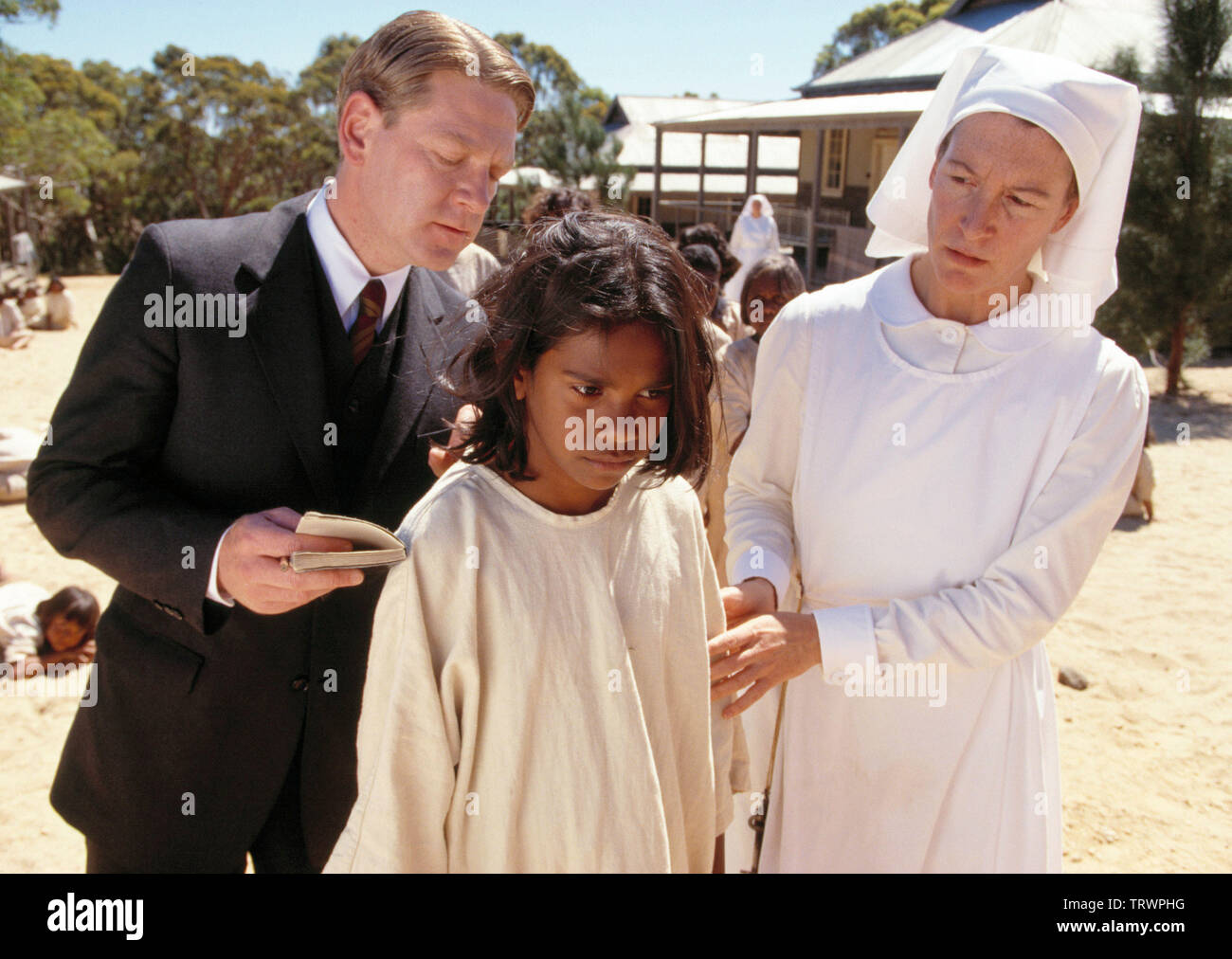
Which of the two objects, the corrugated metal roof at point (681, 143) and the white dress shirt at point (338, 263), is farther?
the corrugated metal roof at point (681, 143)

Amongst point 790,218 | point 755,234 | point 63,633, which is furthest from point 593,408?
point 790,218

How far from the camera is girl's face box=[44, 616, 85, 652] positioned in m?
5.53

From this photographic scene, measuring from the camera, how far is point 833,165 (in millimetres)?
22797

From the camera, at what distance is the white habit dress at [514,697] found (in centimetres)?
148

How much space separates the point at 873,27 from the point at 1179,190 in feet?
191

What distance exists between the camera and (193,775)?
186cm

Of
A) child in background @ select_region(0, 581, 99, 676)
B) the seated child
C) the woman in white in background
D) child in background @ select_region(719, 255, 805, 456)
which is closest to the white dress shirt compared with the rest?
child in background @ select_region(719, 255, 805, 456)

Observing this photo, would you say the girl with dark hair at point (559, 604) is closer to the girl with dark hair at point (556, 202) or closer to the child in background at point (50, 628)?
the girl with dark hair at point (556, 202)

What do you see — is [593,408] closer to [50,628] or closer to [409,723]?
[409,723]

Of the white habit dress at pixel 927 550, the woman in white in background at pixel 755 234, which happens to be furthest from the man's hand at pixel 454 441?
the woman in white in background at pixel 755 234

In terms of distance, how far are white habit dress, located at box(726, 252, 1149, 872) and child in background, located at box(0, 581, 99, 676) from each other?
188 inches

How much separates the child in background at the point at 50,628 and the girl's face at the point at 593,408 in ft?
15.9

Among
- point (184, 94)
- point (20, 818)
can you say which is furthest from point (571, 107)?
point (20, 818)

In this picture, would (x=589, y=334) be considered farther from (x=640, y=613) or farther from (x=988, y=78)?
(x=988, y=78)
